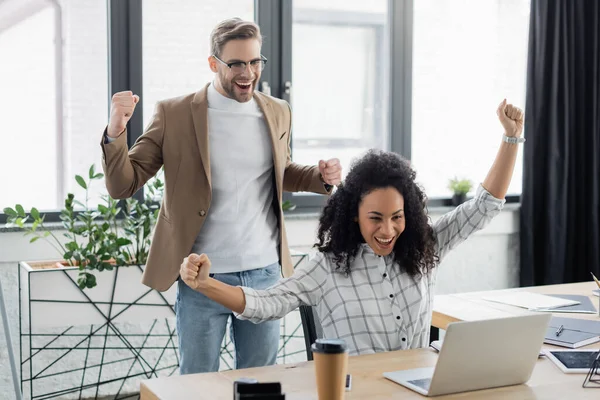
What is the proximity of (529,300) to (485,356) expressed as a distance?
3.44 feet

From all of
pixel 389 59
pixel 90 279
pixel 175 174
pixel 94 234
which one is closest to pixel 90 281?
pixel 90 279

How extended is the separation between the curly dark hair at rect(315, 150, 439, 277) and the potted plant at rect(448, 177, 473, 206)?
2.27m

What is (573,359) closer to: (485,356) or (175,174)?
(485,356)

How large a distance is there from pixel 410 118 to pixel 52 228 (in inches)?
73.9

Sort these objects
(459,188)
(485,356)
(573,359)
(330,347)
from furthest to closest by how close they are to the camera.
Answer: (459,188), (573,359), (485,356), (330,347)

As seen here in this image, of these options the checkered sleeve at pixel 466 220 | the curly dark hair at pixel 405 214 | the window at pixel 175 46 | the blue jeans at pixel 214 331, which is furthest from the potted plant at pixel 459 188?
the curly dark hair at pixel 405 214

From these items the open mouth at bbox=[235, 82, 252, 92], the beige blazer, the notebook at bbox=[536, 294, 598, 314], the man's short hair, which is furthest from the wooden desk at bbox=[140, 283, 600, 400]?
the man's short hair

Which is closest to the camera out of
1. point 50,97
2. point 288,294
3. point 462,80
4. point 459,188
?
point 288,294

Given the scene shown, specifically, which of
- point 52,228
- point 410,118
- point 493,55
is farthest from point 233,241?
point 493,55

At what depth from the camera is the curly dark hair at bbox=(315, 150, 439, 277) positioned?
200 cm

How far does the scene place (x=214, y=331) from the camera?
93.6 inches

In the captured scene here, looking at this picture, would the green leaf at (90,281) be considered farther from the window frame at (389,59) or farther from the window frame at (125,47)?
the window frame at (389,59)

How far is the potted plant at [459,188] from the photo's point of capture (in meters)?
4.25

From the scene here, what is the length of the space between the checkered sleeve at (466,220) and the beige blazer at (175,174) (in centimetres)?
57
